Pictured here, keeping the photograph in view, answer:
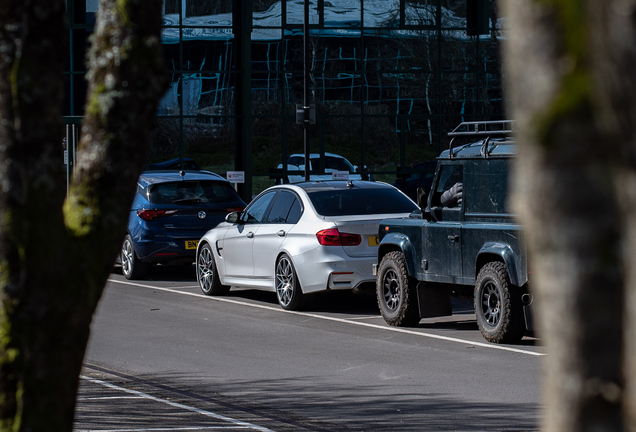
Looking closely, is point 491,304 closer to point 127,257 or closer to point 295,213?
point 295,213

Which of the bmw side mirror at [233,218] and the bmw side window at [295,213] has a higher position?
the bmw side window at [295,213]

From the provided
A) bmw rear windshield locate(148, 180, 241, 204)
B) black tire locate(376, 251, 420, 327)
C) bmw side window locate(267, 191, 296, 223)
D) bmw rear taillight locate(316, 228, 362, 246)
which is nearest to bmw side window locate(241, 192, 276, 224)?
bmw side window locate(267, 191, 296, 223)

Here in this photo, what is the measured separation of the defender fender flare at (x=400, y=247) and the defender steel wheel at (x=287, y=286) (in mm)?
1216

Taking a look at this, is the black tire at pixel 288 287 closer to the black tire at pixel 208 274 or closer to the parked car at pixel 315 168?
the black tire at pixel 208 274

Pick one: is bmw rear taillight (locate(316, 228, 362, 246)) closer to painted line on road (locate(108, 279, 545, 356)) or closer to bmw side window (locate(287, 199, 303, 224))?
bmw side window (locate(287, 199, 303, 224))

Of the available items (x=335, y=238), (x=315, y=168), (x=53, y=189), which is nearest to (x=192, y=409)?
(x=53, y=189)

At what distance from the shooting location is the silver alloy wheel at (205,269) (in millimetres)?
14656

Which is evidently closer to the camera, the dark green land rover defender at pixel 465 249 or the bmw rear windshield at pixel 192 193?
the dark green land rover defender at pixel 465 249

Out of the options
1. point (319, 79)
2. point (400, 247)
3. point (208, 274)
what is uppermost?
point (319, 79)

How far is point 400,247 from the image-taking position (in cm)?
1143

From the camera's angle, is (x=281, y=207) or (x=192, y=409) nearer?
(x=192, y=409)

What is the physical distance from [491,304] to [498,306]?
0.16m

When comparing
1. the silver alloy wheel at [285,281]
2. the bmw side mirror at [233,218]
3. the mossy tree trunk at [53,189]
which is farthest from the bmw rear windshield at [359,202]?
the mossy tree trunk at [53,189]

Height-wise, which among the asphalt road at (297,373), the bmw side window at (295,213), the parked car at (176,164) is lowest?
the asphalt road at (297,373)
